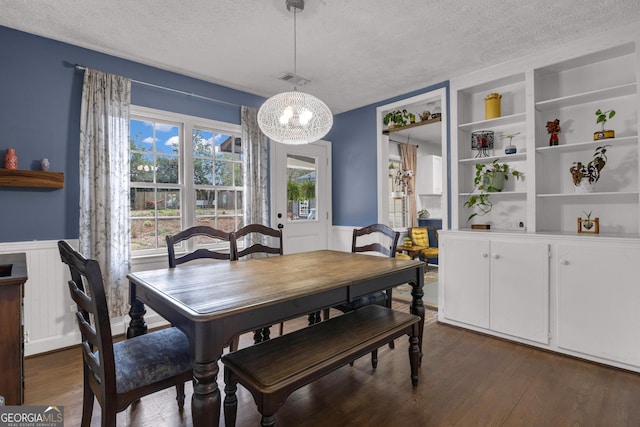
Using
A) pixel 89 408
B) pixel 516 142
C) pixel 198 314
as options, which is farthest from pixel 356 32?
pixel 89 408

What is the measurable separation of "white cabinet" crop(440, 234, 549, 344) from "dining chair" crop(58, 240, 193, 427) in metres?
2.53

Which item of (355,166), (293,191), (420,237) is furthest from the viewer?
(420,237)

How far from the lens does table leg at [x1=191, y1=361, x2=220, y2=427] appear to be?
4.08 ft

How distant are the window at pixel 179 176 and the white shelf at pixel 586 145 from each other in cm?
314

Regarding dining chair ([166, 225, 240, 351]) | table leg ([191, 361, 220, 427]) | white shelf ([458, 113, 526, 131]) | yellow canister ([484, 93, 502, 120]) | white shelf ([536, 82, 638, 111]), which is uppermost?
yellow canister ([484, 93, 502, 120])

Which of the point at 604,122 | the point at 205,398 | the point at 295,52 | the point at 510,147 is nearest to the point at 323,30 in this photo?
the point at 295,52

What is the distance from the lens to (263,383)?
1.33 metres

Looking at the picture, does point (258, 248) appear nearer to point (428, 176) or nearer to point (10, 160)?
point (10, 160)

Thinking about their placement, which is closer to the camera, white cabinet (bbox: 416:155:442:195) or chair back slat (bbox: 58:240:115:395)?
chair back slat (bbox: 58:240:115:395)

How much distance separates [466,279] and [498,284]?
28 centimetres

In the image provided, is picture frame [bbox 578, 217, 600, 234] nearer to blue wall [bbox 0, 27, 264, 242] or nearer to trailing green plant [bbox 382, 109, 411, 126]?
trailing green plant [bbox 382, 109, 411, 126]

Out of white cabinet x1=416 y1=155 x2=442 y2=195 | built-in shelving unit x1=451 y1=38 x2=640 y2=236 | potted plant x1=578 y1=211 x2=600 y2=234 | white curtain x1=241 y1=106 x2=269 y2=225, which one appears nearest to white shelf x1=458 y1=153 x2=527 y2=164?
built-in shelving unit x1=451 y1=38 x2=640 y2=236

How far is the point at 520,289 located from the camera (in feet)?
9.05

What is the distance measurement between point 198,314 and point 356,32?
238cm
